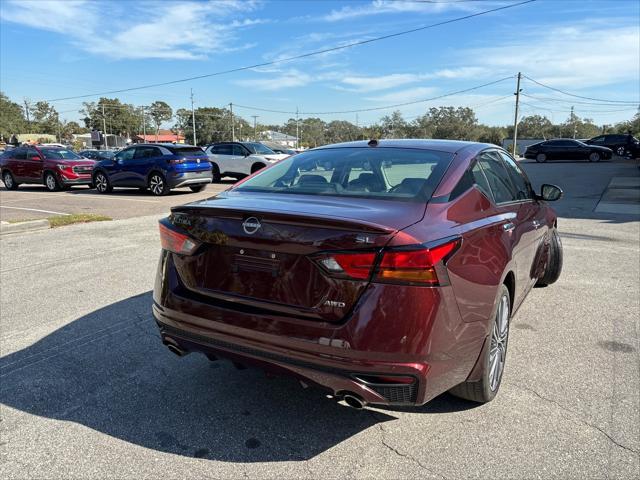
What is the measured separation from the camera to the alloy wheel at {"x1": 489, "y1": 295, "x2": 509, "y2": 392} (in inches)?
120

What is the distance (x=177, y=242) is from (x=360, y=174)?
4.34ft

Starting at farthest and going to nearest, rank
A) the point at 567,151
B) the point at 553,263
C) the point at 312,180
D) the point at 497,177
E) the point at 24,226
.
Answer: the point at 567,151, the point at 24,226, the point at 553,263, the point at 497,177, the point at 312,180

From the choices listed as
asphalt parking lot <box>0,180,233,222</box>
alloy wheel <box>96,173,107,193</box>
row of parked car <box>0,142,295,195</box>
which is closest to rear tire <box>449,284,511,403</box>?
asphalt parking lot <box>0,180,233,222</box>

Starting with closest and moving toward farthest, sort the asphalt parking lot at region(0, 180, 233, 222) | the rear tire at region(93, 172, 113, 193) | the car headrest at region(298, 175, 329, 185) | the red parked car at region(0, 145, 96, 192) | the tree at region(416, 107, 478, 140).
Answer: the car headrest at region(298, 175, 329, 185)
the asphalt parking lot at region(0, 180, 233, 222)
the rear tire at region(93, 172, 113, 193)
the red parked car at region(0, 145, 96, 192)
the tree at region(416, 107, 478, 140)

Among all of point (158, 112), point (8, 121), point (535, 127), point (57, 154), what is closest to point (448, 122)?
point (535, 127)

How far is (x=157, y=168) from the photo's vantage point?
15273 millimetres

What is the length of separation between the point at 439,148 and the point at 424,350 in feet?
5.62

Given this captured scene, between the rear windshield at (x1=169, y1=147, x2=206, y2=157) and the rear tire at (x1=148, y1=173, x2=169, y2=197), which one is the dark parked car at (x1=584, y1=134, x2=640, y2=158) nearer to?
the rear windshield at (x1=169, y1=147, x2=206, y2=157)

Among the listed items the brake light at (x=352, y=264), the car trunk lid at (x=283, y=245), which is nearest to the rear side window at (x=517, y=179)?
the car trunk lid at (x=283, y=245)

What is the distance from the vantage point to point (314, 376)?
2371 millimetres

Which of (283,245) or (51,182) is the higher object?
(283,245)

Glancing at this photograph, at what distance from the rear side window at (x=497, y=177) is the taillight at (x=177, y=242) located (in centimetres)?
209

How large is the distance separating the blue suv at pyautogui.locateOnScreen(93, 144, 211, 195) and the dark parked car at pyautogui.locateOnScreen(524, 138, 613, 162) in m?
28.9

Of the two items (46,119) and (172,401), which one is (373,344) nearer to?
(172,401)
